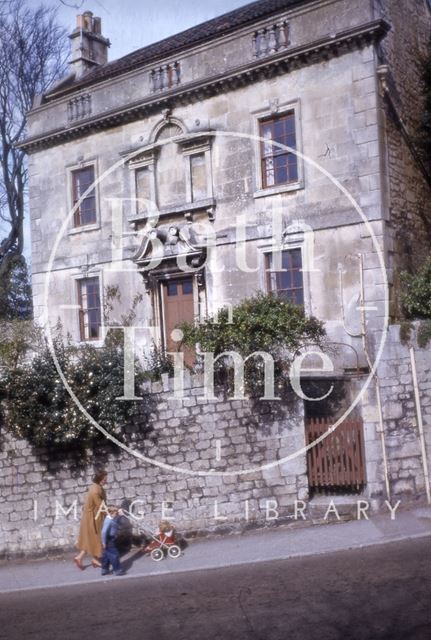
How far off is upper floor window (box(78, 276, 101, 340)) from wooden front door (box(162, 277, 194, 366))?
2.06 metres

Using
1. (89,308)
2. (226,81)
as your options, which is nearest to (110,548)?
(89,308)

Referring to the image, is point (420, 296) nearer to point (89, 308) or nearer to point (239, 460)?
point (239, 460)

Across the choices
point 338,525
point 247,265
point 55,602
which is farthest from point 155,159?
point 55,602

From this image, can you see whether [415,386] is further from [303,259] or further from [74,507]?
[74,507]

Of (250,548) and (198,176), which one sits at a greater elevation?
(198,176)

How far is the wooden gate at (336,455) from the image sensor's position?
12812mm

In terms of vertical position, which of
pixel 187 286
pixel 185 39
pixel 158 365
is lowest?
pixel 158 365

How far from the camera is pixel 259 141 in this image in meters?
16.9

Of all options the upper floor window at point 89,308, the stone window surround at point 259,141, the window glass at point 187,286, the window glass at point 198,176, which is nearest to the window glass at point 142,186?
the window glass at point 198,176

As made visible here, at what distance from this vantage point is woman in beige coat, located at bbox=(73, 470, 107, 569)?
39.8 feet

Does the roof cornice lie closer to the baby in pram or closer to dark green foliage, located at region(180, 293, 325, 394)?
dark green foliage, located at region(180, 293, 325, 394)

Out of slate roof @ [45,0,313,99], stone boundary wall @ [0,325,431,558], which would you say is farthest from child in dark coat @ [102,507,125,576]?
slate roof @ [45,0,313,99]

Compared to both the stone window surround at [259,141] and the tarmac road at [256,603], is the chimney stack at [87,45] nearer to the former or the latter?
the stone window surround at [259,141]

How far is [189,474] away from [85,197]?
31.1 feet
